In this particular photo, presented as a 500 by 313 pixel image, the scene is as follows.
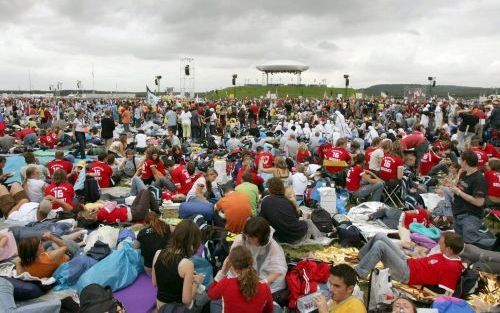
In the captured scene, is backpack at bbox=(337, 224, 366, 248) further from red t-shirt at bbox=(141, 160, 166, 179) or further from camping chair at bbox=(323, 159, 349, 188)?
red t-shirt at bbox=(141, 160, 166, 179)

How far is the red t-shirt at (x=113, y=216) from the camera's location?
711cm

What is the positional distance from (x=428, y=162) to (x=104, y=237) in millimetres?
8373

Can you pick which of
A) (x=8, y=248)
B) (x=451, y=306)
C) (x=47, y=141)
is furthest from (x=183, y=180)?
(x=47, y=141)

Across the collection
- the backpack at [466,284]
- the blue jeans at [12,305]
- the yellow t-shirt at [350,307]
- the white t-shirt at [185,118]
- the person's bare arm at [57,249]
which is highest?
the white t-shirt at [185,118]

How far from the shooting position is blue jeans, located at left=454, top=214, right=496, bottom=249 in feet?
18.9

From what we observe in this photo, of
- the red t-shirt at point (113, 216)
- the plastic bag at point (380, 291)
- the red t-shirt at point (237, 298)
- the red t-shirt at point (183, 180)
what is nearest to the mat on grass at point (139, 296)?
the red t-shirt at point (237, 298)

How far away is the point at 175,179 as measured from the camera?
901 cm

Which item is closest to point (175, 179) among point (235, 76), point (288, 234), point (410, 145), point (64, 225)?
point (64, 225)

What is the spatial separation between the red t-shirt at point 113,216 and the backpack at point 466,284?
17.2ft

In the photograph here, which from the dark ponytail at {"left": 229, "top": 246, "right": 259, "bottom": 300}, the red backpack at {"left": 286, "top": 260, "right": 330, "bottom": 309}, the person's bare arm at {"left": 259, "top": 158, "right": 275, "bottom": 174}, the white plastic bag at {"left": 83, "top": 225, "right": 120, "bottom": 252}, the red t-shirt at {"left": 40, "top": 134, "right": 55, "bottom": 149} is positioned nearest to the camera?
the dark ponytail at {"left": 229, "top": 246, "right": 259, "bottom": 300}

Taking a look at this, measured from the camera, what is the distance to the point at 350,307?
11.2ft

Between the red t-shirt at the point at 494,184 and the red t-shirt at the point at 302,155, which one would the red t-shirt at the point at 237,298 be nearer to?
the red t-shirt at the point at 494,184

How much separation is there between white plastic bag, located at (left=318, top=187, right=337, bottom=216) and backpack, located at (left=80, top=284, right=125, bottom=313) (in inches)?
183

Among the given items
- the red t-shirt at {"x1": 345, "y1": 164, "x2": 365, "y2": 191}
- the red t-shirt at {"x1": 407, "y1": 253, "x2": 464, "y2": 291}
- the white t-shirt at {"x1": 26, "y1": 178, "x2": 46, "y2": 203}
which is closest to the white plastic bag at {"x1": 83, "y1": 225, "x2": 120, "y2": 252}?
the white t-shirt at {"x1": 26, "y1": 178, "x2": 46, "y2": 203}
